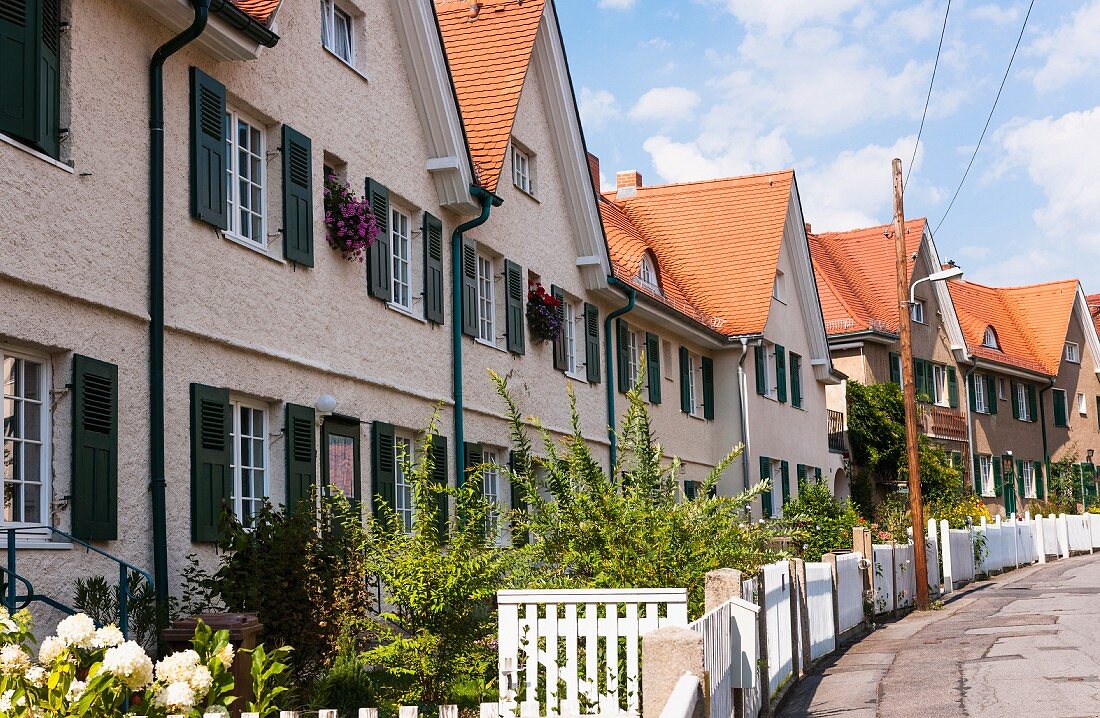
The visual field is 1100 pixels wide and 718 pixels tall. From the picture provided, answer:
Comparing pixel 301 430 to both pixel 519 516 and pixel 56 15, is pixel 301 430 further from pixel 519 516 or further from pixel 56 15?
pixel 56 15

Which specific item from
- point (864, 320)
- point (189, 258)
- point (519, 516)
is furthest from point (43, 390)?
point (864, 320)

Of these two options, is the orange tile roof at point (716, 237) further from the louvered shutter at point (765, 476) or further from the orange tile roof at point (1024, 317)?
the orange tile roof at point (1024, 317)

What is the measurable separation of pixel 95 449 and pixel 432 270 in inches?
296

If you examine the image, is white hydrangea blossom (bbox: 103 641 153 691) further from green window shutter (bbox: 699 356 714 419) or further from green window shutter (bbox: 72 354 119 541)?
green window shutter (bbox: 699 356 714 419)

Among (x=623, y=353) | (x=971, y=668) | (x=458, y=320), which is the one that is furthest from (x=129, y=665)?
(x=623, y=353)

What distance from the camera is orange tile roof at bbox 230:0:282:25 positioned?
1323 cm

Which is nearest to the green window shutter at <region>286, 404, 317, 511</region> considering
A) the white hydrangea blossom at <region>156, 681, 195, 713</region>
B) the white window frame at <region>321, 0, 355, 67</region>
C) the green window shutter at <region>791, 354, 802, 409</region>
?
the white window frame at <region>321, 0, 355, 67</region>

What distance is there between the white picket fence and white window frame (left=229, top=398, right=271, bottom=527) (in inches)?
159

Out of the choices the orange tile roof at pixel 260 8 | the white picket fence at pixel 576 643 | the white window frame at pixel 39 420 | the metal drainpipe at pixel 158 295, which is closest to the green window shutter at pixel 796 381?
the orange tile roof at pixel 260 8

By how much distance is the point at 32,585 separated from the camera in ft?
32.4

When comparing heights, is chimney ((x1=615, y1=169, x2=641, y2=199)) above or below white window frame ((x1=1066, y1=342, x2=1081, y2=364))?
above

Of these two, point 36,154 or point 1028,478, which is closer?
point 36,154

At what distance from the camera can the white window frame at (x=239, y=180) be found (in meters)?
13.3

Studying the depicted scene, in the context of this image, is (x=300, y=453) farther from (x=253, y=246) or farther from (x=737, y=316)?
(x=737, y=316)
